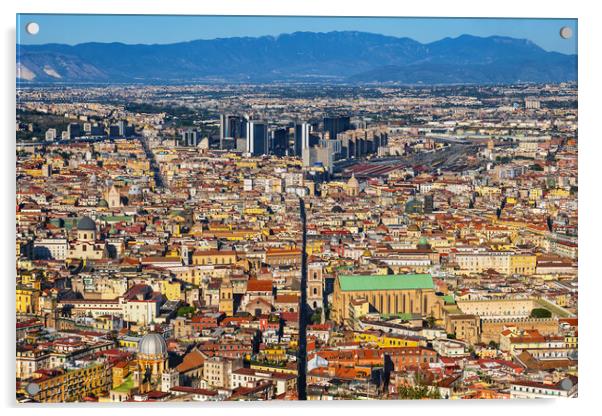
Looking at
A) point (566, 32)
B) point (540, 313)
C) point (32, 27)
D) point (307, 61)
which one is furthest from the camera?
point (307, 61)

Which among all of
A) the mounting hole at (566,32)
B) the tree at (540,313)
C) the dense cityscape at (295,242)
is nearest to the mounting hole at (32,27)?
the dense cityscape at (295,242)

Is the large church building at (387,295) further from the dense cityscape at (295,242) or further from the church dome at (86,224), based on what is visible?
the church dome at (86,224)

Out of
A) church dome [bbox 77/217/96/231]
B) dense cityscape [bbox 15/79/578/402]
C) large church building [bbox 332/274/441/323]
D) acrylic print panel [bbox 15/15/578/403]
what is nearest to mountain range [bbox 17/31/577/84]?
acrylic print panel [bbox 15/15/578/403]

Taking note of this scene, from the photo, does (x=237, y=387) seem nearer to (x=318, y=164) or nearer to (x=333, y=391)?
(x=333, y=391)

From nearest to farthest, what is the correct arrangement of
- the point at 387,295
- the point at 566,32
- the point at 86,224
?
the point at 566,32
the point at 387,295
the point at 86,224

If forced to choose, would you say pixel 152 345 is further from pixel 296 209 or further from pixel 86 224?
pixel 296 209

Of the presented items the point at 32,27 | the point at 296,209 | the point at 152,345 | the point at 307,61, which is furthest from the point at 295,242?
the point at 32,27

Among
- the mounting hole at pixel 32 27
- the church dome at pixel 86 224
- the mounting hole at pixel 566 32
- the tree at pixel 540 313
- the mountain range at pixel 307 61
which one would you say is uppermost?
the mountain range at pixel 307 61
